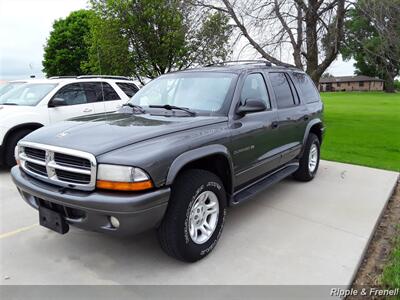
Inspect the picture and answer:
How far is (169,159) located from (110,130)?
2.37ft

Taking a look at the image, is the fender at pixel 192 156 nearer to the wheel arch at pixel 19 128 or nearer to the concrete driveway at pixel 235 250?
the concrete driveway at pixel 235 250

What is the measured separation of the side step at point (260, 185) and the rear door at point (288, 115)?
0.48ft

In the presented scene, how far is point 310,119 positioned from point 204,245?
3.21 m

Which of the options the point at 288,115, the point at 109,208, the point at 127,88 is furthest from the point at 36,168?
the point at 127,88

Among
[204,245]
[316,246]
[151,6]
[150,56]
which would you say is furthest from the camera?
[150,56]

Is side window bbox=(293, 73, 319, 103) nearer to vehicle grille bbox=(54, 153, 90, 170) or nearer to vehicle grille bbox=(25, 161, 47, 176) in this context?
vehicle grille bbox=(54, 153, 90, 170)

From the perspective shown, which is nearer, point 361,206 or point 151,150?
point 151,150

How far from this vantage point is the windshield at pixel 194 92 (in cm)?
380

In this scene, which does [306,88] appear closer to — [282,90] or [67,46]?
[282,90]

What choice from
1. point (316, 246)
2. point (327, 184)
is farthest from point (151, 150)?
point (327, 184)

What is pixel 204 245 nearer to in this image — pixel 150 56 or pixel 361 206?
pixel 361 206

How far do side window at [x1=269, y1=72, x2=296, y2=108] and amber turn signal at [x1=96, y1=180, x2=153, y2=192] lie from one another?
2.62 meters

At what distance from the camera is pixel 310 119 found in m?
5.52

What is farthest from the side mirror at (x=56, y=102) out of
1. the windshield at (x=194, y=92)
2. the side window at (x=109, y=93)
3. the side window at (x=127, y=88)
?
the windshield at (x=194, y=92)
